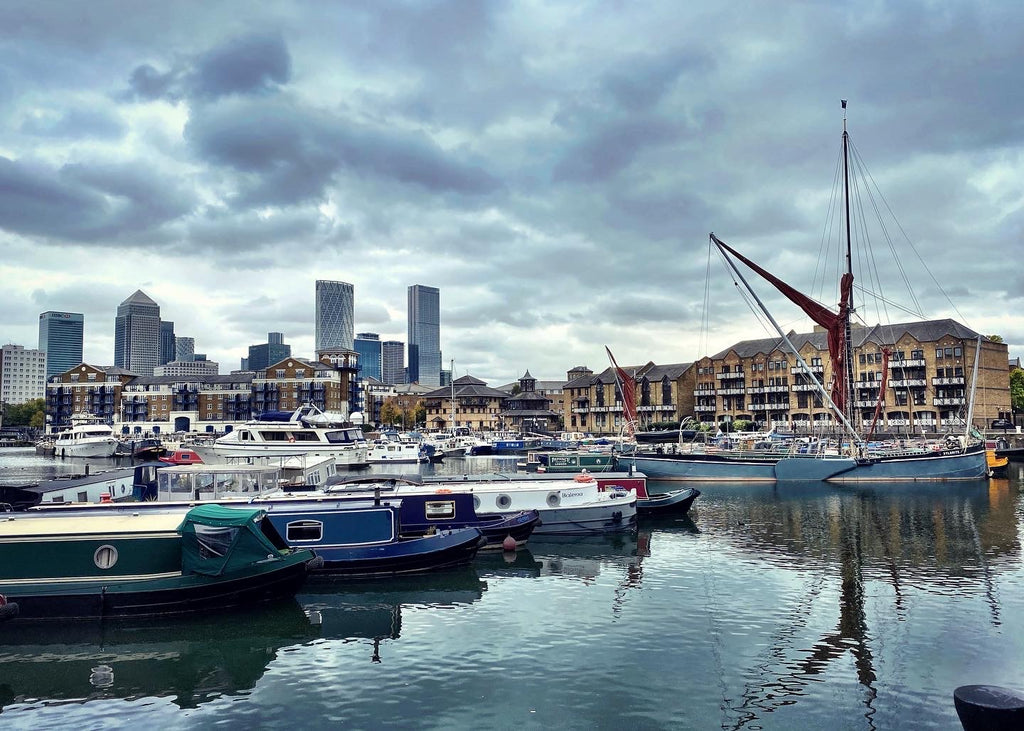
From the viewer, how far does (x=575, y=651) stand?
20531 mm

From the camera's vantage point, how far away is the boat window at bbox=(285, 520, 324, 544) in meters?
29.9

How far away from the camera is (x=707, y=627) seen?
22.5 metres

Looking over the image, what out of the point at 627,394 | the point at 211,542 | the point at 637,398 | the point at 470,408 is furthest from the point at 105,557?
the point at 470,408

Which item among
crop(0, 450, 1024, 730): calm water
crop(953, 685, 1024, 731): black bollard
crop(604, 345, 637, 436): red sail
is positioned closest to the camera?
crop(953, 685, 1024, 731): black bollard

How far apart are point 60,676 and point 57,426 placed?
208m

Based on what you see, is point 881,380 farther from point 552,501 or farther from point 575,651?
point 575,651

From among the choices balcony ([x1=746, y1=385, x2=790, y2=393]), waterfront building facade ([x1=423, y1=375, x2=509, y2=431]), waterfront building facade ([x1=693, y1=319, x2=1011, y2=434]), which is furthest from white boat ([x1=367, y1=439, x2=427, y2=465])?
waterfront building facade ([x1=423, y1=375, x2=509, y2=431])

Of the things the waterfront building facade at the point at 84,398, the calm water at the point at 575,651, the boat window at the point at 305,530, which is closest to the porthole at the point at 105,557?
the calm water at the point at 575,651

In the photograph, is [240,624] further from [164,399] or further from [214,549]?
[164,399]

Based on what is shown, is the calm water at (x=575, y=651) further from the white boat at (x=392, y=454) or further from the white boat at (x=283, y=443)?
the white boat at (x=392, y=454)

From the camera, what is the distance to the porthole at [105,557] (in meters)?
24.0

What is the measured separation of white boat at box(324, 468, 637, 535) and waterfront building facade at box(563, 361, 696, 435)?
111490mm

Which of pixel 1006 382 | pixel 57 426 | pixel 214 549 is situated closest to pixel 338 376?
pixel 57 426

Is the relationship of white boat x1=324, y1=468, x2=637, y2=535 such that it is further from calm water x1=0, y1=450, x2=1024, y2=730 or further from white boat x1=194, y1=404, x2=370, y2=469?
white boat x1=194, y1=404, x2=370, y2=469
